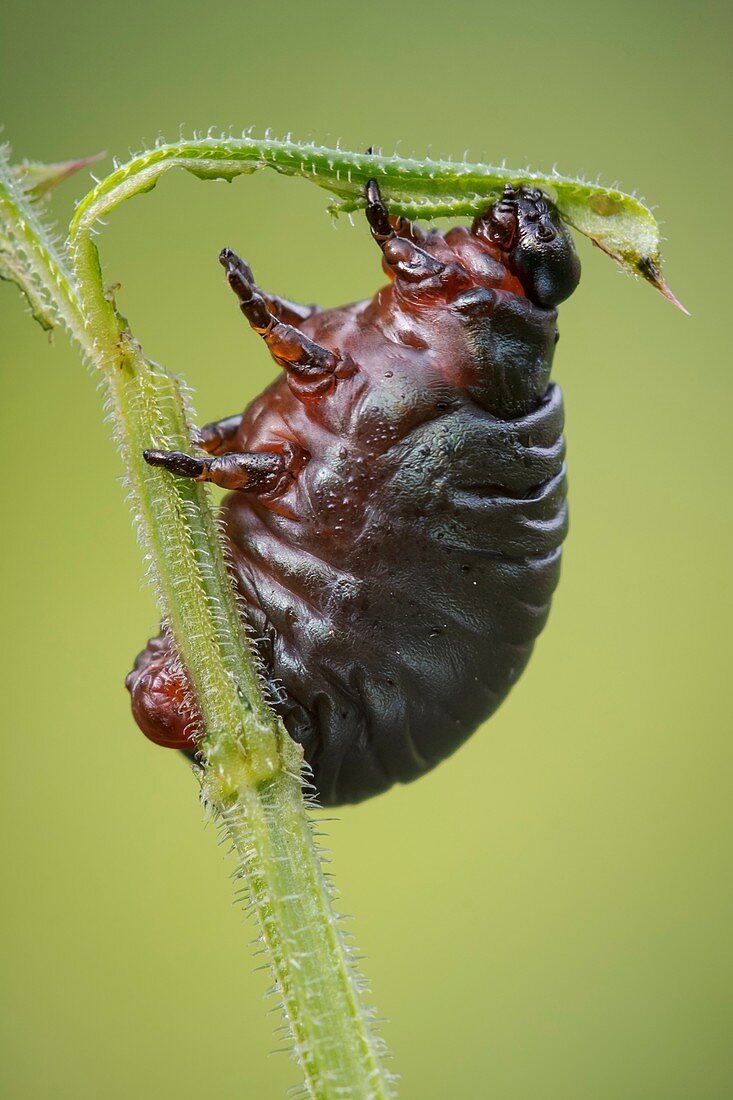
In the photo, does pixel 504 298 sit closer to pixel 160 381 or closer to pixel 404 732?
pixel 160 381

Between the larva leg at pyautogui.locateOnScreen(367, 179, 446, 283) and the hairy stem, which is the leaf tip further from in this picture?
the larva leg at pyautogui.locateOnScreen(367, 179, 446, 283)

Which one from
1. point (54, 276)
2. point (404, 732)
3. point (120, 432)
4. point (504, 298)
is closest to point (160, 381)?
point (120, 432)

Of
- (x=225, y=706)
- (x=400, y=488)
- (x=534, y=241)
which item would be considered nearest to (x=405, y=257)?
(x=534, y=241)

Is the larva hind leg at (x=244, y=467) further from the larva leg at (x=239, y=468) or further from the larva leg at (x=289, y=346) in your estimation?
the larva leg at (x=289, y=346)

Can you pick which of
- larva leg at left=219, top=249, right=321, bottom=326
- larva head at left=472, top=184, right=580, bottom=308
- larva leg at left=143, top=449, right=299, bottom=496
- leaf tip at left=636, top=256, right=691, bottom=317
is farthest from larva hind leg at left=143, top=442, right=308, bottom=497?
leaf tip at left=636, top=256, right=691, bottom=317

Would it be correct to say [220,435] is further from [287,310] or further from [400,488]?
[400,488]
